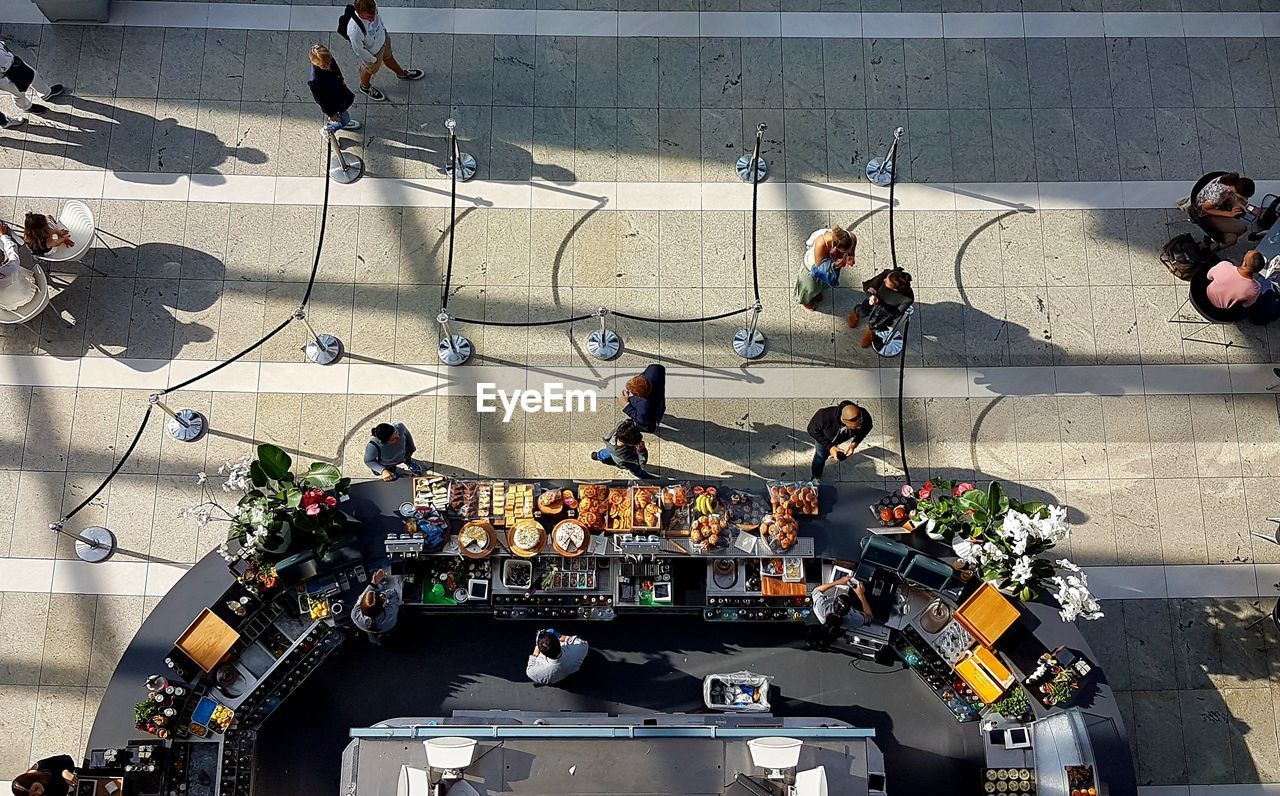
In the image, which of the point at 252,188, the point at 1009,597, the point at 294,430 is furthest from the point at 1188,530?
the point at 252,188

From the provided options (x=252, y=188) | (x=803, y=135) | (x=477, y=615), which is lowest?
(x=477, y=615)

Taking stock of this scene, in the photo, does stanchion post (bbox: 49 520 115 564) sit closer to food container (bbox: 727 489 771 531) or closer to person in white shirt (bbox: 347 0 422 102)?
person in white shirt (bbox: 347 0 422 102)

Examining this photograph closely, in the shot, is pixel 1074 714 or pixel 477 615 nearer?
pixel 1074 714

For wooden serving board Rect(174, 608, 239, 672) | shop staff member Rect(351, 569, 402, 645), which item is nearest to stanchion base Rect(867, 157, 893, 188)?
shop staff member Rect(351, 569, 402, 645)

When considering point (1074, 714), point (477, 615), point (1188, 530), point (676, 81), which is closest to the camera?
point (1074, 714)

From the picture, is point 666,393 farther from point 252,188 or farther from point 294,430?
point 252,188

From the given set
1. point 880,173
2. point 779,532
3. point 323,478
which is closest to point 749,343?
point 779,532

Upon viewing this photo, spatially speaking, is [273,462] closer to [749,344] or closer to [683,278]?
[683,278]

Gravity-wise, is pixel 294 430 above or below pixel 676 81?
below
